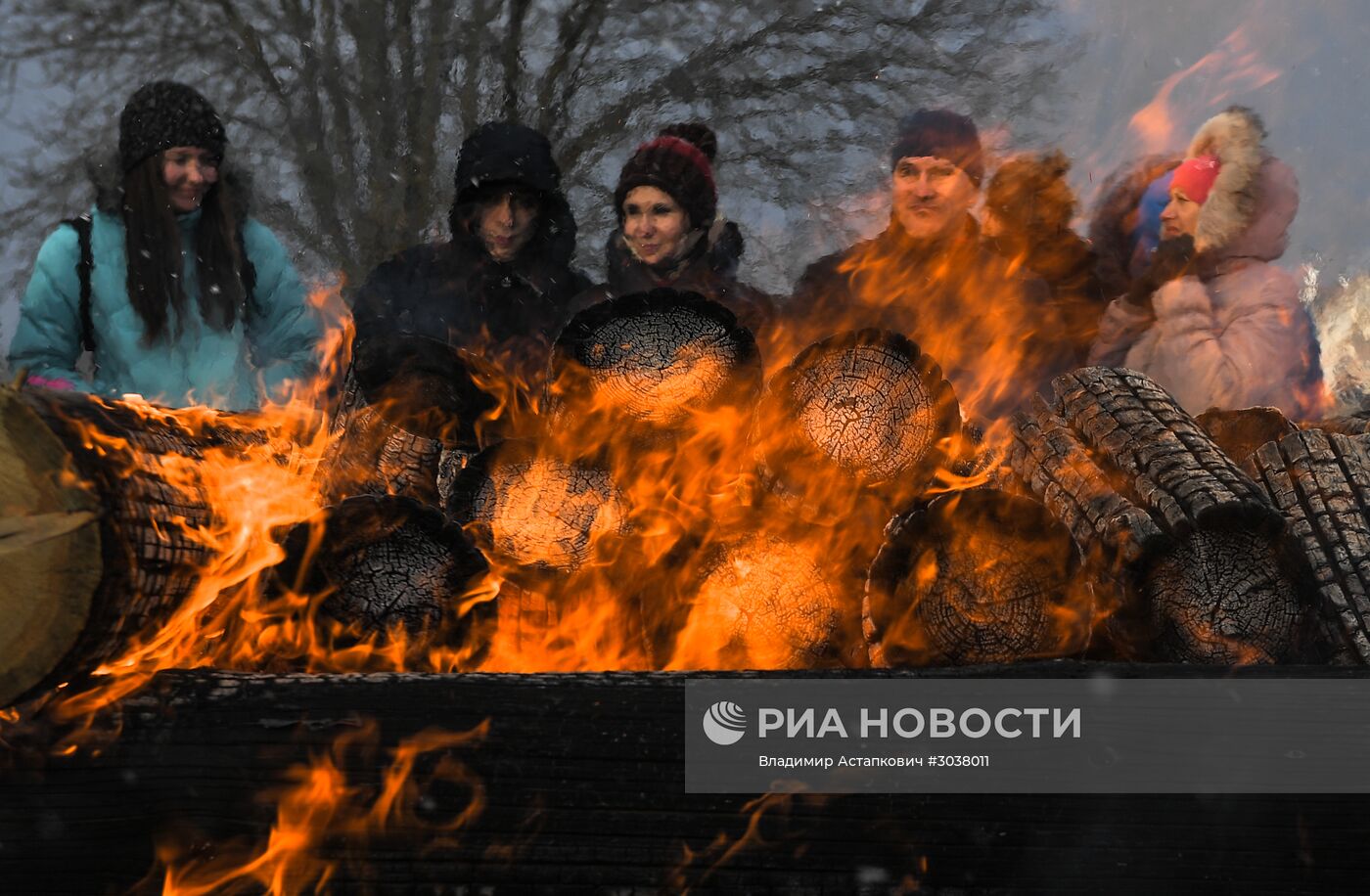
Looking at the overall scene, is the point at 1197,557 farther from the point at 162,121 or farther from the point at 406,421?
the point at 162,121

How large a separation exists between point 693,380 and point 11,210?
450 inches

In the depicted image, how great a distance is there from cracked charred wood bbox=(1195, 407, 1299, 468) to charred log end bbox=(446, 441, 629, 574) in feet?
6.39

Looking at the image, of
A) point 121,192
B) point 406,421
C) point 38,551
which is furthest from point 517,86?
point 38,551

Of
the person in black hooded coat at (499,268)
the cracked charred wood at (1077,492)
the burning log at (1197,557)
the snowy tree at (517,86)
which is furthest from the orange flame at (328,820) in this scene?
the snowy tree at (517,86)

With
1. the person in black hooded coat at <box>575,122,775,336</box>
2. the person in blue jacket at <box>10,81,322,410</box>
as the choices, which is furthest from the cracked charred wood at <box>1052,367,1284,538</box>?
the person in blue jacket at <box>10,81,322,410</box>

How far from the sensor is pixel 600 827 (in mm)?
2080

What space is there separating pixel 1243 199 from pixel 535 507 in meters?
4.79

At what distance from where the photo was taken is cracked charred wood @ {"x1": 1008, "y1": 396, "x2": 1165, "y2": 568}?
264 cm

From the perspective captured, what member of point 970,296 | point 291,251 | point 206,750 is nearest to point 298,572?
point 206,750

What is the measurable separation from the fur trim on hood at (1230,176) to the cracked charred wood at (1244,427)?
9.19 feet

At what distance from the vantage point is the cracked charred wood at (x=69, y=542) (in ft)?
6.63

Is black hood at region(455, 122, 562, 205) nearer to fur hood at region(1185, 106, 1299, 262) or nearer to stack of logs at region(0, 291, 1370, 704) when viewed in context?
stack of logs at region(0, 291, 1370, 704)

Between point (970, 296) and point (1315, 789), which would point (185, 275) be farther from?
point (1315, 789)

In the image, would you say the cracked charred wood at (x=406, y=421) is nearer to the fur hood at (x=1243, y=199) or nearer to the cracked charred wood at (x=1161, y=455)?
the cracked charred wood at (x=1161, y=455)
